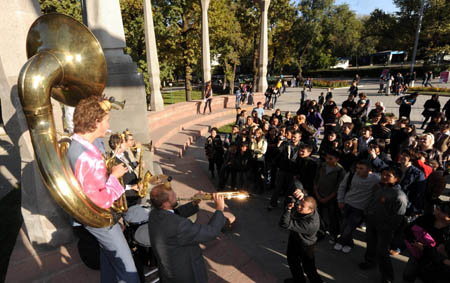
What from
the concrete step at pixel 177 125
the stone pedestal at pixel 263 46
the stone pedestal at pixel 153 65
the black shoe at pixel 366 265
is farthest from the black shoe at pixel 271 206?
the stone pedestal at pixel 263 46

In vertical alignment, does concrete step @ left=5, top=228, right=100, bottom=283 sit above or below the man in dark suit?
below

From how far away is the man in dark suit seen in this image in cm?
212

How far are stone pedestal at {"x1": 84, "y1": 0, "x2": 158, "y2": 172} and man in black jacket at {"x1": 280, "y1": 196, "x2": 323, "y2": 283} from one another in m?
2.99

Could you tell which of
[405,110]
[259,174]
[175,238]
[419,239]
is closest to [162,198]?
[175,238]

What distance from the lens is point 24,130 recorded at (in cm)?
329

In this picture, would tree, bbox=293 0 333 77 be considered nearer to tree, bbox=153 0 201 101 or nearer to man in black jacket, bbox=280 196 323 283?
tree, bbox=153 0 201 101

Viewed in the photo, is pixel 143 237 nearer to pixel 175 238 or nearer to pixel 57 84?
pixel 175 238

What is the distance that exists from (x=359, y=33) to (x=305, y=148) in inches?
2106

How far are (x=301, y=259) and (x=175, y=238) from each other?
1.94 meters

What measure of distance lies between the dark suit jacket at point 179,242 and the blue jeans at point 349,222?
266 cm

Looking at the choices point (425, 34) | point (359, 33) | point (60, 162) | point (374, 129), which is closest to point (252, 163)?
point (374, 129)

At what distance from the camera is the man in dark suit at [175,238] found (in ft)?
6.97

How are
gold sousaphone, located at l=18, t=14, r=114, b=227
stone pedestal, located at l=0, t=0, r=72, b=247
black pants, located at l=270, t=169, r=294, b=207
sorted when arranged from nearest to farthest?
gold sousaphone, located at l=18, t=14, r=114, b=227
stone pedestal, located at l=0, t=0, r=72, b=247
black pants, located at l=270, t=169, r=294, b=207

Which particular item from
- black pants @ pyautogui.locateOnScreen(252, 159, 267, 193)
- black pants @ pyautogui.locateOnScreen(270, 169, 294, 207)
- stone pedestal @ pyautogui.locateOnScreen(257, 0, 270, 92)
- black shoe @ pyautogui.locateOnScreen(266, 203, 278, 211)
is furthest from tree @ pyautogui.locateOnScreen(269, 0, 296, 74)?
black shoe @ pyautogui.locateOnScreen(266, 203, 278, 211)
